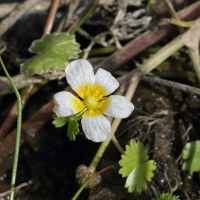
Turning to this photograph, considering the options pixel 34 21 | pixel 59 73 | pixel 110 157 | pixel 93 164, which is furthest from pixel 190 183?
pixel 34 21

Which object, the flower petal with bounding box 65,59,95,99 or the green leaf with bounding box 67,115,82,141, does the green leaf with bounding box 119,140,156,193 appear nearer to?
the green leaf with bounding box 67,115,82,141

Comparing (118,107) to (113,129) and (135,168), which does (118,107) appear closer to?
(113,129)

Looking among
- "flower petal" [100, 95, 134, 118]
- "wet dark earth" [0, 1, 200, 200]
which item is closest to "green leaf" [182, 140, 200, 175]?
"wet dark earth" [0, 1, 200, 200]

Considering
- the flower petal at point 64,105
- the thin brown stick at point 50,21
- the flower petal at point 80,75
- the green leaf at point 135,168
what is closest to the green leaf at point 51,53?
the thin brown stick at point 50,21

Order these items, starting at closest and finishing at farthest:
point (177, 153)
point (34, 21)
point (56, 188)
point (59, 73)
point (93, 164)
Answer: point (93, 164), point (56, 188), point (177, 153), point (59, 73), point (34, 21)

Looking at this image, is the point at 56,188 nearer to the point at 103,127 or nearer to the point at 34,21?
the point at 103,127

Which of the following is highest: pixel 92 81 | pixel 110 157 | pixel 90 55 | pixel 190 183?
pixel 92 81

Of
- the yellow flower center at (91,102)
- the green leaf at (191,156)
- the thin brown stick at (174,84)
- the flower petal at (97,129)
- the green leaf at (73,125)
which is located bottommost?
the green leaf at (191,156)

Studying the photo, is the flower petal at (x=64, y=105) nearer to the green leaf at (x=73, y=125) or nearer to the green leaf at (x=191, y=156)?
the green leaf at (x=73, y=125)
